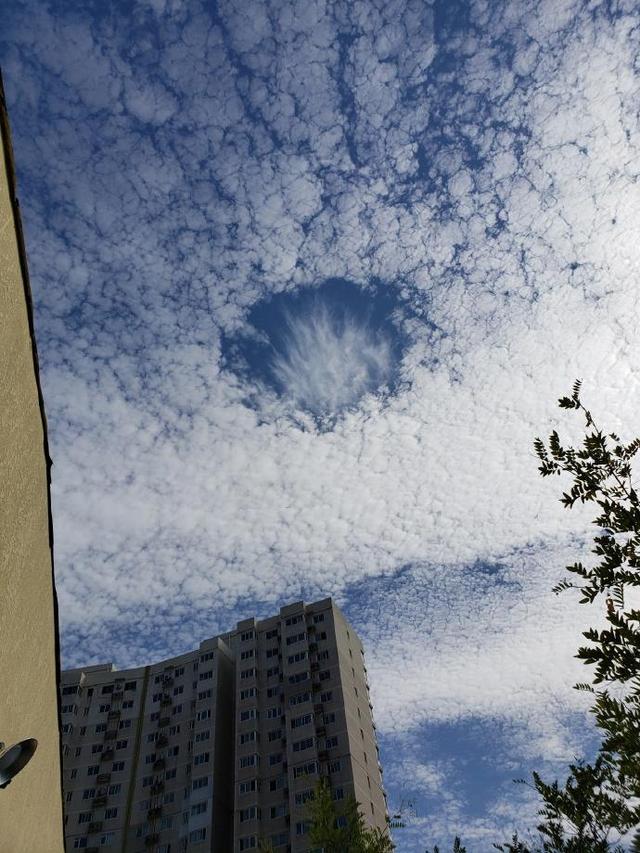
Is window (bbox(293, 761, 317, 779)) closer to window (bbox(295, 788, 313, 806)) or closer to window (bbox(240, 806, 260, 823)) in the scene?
window (bbox(295, 788, 313, 806))

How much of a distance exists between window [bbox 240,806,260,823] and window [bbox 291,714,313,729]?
720cm

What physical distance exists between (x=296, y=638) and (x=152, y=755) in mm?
19598

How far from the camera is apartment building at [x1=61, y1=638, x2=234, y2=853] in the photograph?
2136 inches

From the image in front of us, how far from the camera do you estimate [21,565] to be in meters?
6.14

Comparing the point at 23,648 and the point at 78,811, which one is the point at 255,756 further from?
the point at 23,648

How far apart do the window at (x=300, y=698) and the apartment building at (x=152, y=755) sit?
9.08m

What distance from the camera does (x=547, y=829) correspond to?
1377cm

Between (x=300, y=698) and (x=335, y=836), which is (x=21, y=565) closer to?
(x=335, y=836)

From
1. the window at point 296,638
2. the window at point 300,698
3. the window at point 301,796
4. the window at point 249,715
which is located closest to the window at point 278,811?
the window at point 301,796

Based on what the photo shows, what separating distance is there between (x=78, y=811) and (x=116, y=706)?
10.6 m

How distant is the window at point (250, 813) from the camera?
50.2 m

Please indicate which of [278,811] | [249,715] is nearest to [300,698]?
[249,715]

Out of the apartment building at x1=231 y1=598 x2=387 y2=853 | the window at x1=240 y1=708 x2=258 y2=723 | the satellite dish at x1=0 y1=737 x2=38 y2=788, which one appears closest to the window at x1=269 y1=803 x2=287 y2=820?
the apartment building at x1=231 y1=598 x2=387 y2=853

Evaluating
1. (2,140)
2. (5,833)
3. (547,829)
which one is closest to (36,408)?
(2,140)
